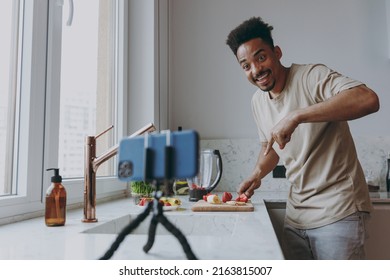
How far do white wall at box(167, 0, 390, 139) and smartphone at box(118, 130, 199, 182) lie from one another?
5.09 ft

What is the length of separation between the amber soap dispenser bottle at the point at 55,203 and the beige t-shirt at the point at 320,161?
27.2 inches

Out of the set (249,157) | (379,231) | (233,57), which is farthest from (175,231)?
(233,57)

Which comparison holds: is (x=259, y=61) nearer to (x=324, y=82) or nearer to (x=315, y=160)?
(x=324, y=82)

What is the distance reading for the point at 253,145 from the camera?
1827 mm

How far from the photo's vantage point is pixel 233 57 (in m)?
1.90

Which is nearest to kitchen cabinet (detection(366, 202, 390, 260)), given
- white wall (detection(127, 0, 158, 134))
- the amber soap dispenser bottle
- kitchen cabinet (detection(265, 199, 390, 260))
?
kitchen cabinet (detection(265, 199, 390, 260))

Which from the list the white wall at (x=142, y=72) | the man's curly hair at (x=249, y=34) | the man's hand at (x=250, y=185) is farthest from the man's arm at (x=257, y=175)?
the white wall at (x=142, y=72)

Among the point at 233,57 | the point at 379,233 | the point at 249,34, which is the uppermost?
the point at 233,57

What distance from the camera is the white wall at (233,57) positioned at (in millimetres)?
1790

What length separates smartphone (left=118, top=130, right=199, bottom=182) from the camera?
0.33 m

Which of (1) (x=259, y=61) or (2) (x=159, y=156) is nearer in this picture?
(2) (x=159, y=156)

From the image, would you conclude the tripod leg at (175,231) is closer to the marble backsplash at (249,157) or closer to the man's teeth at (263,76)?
the man's teeth at (263,76)

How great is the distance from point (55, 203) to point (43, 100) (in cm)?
32
